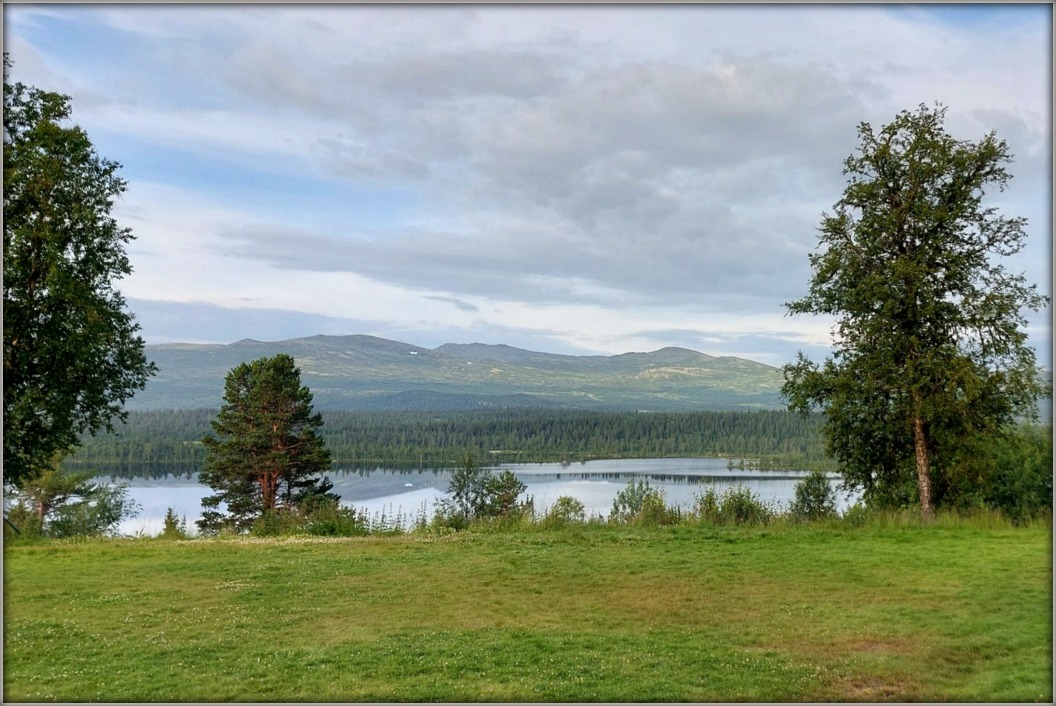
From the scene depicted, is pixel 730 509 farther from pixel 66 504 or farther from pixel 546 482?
pixel 546 482

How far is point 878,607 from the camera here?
966cm

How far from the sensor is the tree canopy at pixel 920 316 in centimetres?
1722

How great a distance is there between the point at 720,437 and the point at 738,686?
5354 inches

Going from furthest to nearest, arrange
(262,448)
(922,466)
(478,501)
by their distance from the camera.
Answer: (478,501)
(262,448)
(922,466)

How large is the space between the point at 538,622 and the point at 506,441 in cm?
13533

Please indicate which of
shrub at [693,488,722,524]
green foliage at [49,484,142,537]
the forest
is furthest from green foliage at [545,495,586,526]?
the forest

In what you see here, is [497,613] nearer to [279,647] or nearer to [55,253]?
[279,647]

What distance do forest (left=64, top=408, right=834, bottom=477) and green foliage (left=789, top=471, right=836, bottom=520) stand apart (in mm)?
84177

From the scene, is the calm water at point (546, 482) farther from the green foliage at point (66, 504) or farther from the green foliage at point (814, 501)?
the green foliage at point (814, 501)

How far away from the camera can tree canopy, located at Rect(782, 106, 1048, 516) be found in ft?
56.5

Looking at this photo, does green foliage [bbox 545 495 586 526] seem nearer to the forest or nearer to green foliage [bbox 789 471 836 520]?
green foliage [bbox 789 471 836 520]

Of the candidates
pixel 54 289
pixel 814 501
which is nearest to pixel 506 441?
pixel 814 501

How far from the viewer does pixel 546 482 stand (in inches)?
3290

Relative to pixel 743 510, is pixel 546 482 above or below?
below
